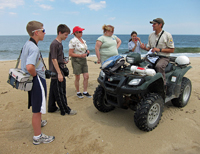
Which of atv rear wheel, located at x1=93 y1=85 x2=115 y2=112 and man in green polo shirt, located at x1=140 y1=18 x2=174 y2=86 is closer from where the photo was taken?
atv rear wheel, located at x1=93 y1=85 x2=115 y2=112

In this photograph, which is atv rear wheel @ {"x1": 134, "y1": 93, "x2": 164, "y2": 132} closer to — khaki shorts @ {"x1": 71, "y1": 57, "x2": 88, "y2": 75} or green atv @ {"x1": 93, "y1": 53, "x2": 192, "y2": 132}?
green atv @ {"x1": 93, "y1": 53, "x2": 192, "y2": 132}

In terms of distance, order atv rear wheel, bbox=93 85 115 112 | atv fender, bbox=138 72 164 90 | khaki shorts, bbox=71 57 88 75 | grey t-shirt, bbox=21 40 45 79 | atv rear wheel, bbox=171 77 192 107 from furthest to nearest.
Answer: khaki shorts, bbox=71 57 88 75, atv rear wheel, bbox=171 77 192 107, atv rear wheel, bbox=93 85 115 112, atv fender, bbox=138 72 164 90, grey t-shirt, bbox=21 40 45 79

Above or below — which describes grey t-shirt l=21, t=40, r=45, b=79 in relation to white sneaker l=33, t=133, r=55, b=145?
above

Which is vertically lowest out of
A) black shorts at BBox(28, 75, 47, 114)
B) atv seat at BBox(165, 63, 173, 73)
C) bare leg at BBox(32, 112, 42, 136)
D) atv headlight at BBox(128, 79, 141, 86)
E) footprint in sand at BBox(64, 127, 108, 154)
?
footprint in sand at BBox(64, 127, 108, 154)

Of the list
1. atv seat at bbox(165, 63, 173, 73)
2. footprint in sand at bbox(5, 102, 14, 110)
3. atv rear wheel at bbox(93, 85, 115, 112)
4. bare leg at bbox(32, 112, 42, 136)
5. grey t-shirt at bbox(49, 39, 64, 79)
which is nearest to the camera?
bare leg at bbox(32, 112, 42, 136)

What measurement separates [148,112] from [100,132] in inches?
37.6

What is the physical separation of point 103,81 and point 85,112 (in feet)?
3.77

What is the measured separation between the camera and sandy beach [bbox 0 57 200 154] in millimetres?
2598

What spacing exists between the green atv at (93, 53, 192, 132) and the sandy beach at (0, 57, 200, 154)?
0.26 metres

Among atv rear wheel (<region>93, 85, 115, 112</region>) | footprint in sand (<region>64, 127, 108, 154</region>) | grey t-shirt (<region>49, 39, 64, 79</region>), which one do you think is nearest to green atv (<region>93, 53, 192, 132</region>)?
atv rear wheel (<region>93, 85, 115, 112</region>)

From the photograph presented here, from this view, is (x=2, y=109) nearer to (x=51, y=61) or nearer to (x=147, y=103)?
(x=51, y=61)

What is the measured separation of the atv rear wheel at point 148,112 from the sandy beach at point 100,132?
0.17 meters

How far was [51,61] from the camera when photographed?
11.1 feet

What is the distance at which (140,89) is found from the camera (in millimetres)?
2715
